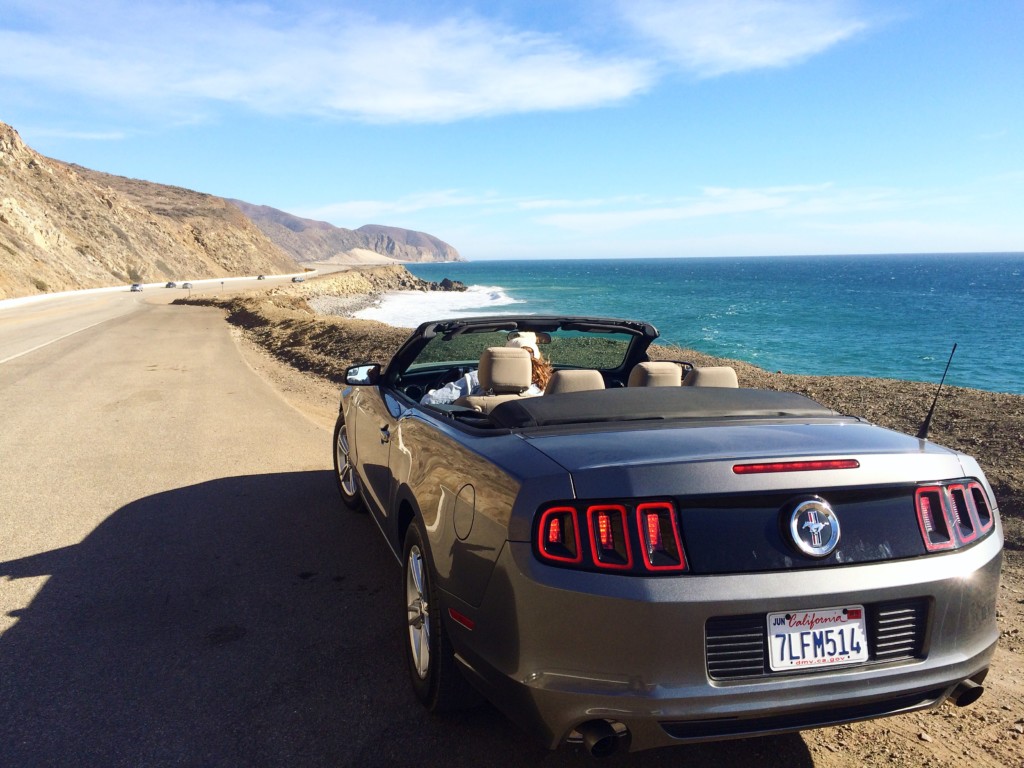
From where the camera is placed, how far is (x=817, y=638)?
2.31m

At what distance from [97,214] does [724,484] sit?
93.2 m

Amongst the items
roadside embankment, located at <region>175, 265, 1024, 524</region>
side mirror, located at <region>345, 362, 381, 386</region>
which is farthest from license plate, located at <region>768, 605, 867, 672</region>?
roadside embankment, located at <region>175, 265, 1024, 524</region>

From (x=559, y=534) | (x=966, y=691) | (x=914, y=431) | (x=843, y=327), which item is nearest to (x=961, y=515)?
(x=966, y=691)

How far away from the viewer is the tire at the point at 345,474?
5.75 meters

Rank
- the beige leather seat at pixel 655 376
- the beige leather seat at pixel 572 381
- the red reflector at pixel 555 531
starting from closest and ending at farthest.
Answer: the red reflector at pixel 555 531 → the beige leather seat at pixel 572 381 → the beige leather seat at pixel 655 376

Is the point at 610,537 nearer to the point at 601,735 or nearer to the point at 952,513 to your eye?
the point at 601,735

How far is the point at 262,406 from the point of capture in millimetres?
10906

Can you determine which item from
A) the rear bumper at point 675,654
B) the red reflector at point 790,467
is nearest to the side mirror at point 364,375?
the rear bumper at point 675,654

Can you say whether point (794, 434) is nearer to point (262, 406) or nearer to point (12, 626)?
point (12, 626)

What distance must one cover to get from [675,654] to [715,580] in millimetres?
239

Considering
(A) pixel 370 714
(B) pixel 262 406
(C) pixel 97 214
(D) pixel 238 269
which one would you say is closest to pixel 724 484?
(A) pixel 370 714

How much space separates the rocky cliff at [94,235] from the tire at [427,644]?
5503 cm

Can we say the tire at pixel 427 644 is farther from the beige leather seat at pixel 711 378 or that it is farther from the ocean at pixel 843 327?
the ocean at pixel 843 327

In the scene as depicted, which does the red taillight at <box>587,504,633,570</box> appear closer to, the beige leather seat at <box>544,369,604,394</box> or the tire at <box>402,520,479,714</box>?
the tire at <box>402,520,479,714</box>
